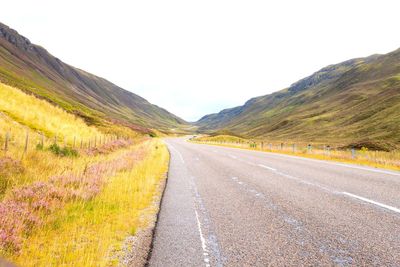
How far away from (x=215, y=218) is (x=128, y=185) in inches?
159

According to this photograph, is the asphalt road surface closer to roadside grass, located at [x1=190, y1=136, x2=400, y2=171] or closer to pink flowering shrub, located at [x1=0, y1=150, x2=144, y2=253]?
pink flowering shrub, located at [x1=0, y1=150, x2=144, y2=253]

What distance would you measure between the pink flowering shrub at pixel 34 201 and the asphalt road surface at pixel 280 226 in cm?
200

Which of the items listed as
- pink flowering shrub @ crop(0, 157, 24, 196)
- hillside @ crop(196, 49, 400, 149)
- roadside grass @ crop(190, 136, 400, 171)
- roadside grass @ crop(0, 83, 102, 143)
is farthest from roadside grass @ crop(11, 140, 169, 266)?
hillside @ crop(196, 49, 400, 149)

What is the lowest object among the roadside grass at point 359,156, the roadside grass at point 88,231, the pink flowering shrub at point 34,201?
the roadside grass at point 88,231

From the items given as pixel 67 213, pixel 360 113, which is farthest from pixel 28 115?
pixel 360 113

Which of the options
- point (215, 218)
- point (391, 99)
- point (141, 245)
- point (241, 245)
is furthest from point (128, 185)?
point (391, 99)

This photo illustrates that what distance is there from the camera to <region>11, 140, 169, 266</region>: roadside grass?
3.81m

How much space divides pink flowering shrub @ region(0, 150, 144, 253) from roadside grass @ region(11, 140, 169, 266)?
0.16 metres

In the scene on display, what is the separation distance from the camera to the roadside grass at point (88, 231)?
3.81 metres

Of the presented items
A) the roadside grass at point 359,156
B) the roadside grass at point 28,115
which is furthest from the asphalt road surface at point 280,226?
the roadside grass at point 28,115

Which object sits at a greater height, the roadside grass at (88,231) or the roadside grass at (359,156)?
the roadside grass at (359,156)

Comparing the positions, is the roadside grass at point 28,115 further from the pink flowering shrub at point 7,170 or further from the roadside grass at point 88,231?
the roadside grass at point 88,231

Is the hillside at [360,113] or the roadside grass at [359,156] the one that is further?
the hillside at [360,113]

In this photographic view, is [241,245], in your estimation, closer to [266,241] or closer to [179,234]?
[266,241]
